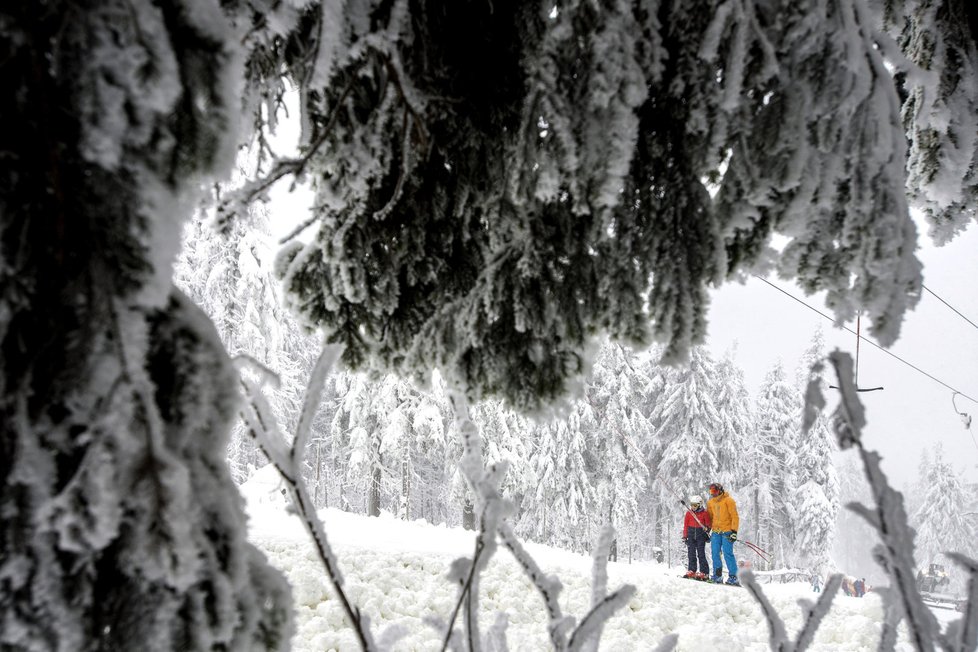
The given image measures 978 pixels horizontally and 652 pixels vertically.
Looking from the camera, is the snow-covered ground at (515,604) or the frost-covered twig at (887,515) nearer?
the frost-covered twig at (887,515)

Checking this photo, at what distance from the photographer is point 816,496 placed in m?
24.9

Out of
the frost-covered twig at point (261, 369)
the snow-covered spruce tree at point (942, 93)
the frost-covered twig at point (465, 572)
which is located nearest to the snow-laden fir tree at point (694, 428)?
the snow-covered spruce tree at point (942, 93)

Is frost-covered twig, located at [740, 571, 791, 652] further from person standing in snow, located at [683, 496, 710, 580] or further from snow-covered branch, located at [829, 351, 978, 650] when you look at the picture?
person standing in snow, located at [683, 496, 710, 580]

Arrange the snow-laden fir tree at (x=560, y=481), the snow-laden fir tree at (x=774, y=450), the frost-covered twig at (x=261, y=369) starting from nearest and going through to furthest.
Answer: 1. the frost-covered twig at (x=261, y=369)
2. the snow-laden fir tree at (x=560, y=481)
3. the snow-laden fir tree at (x=774, y=450)

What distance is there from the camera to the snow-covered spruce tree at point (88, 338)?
57 centimetres

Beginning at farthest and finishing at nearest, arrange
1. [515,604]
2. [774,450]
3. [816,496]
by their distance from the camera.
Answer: [774,450]
[816,496]
[515,604]

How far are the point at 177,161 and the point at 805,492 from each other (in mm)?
29709

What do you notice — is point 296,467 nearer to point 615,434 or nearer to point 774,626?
point 774,626

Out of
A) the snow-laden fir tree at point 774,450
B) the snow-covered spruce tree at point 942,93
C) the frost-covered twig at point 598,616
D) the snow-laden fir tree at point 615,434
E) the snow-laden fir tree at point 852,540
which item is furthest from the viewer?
the snow-laden fir tree at point 852,540

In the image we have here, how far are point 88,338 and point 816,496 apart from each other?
96.6ft

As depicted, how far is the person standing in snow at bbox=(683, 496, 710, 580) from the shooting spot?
8594mm

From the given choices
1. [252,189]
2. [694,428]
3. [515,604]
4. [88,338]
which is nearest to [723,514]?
[515,604]

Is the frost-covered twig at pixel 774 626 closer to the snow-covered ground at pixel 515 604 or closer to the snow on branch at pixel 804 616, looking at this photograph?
the snow on branch at pixel 804 616

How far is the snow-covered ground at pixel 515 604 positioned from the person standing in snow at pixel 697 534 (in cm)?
133
